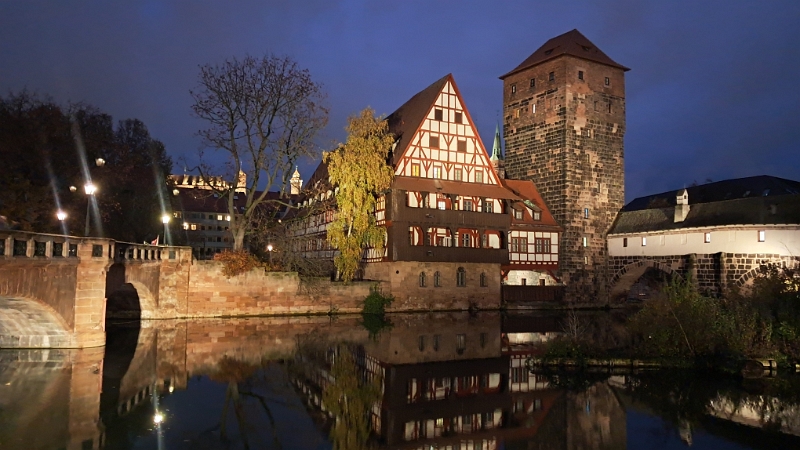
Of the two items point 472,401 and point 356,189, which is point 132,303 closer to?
point 356,189

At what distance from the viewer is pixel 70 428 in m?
11.2

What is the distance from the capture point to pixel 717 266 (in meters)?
36.8

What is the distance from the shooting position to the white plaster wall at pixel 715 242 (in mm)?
35844

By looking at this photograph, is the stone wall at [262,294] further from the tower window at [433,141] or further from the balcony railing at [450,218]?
the tower window at [433,141]

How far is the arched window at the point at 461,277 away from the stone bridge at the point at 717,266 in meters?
12.1

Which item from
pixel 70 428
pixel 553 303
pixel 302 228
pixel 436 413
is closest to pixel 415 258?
pixel 553 303

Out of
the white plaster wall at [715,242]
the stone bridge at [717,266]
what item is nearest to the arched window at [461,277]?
the stone bridge at [717,266]

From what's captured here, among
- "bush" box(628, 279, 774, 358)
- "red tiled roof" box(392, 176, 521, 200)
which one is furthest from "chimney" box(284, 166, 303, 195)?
"bush" box(628, 279, 774, 358)

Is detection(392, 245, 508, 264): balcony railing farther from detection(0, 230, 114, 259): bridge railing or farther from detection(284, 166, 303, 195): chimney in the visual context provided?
detection(0, 230, 114, 259): bridge railing

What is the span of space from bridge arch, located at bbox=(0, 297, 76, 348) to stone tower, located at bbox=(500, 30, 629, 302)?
1242 inches

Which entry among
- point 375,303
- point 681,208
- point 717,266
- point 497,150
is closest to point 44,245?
point 375,303

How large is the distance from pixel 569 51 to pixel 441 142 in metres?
13.6

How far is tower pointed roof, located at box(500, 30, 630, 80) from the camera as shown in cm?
4416

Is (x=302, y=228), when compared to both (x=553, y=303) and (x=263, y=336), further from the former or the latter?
(x=263, y=336)
